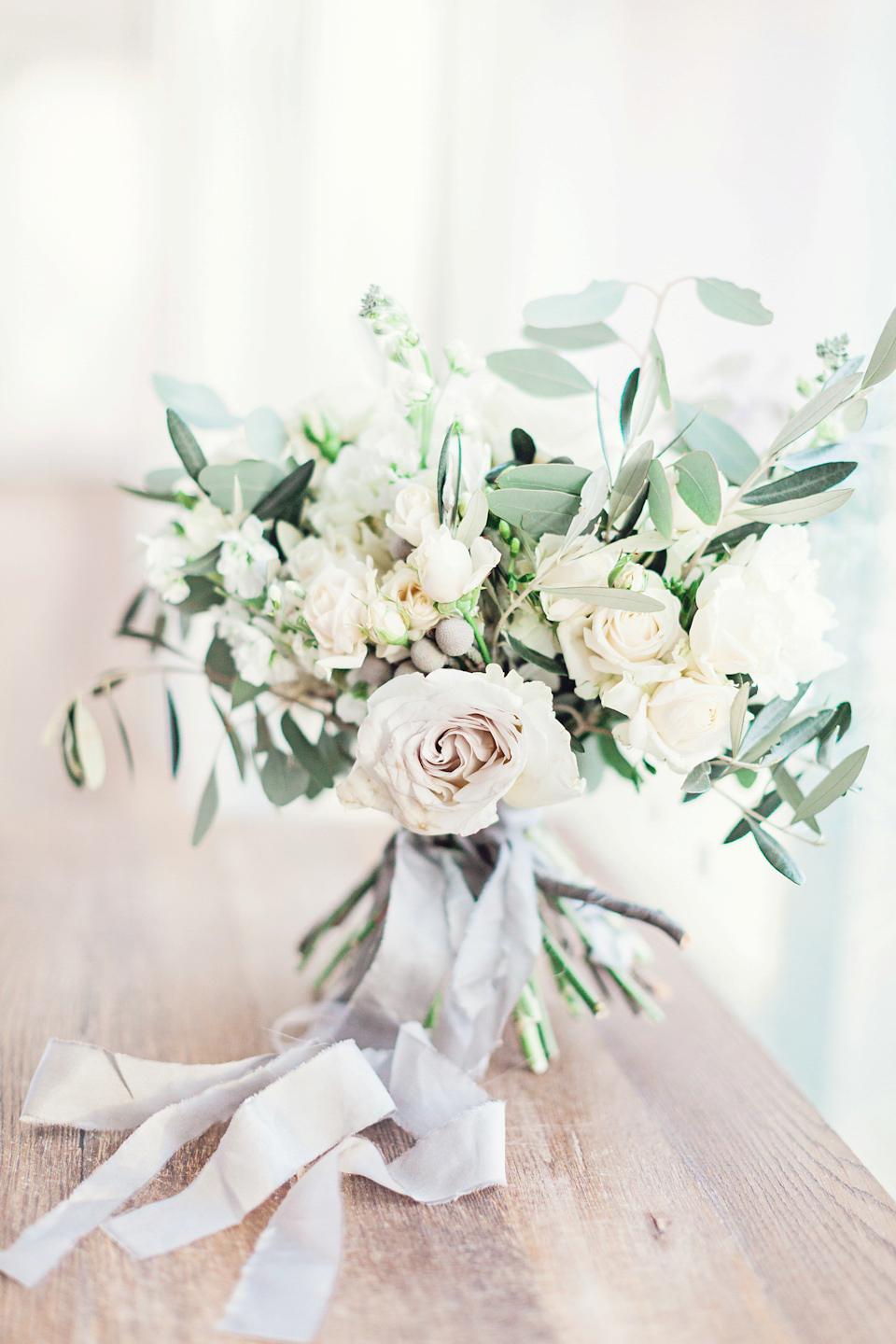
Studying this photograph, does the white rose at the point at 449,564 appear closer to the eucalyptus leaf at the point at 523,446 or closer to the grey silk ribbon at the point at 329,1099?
the eucalyptus leaf at the point at 523,446

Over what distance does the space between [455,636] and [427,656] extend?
25 mm

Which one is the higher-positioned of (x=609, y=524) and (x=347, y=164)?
(x=347, y=164)

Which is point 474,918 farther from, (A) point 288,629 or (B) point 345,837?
(B) point 345,837

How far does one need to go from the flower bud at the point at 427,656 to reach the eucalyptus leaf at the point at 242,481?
18 cm

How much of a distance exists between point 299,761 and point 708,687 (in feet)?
1.06

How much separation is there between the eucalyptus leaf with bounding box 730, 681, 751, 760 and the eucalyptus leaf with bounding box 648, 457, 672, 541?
102 millimetres

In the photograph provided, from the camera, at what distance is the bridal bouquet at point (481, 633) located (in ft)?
1.78

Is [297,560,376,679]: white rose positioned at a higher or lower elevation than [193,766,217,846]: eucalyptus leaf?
higher

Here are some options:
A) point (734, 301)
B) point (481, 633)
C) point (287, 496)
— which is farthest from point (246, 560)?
point (734, 301)

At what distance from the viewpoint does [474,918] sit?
67cm

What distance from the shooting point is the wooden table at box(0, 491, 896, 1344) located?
48cm

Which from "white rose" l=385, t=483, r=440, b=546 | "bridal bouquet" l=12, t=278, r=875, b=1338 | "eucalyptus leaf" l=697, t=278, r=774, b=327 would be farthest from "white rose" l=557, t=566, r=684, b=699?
"eucalyptus leaf" l=697, t=278, r=774, b=327

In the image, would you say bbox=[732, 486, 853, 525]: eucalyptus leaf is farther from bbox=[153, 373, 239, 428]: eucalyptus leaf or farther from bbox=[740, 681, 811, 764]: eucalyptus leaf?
bbox=[153, 373, 239, 428]: eucalyptus leaf

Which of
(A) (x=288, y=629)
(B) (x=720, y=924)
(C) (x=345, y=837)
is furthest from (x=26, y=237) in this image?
(B) (x=720, y=924)
